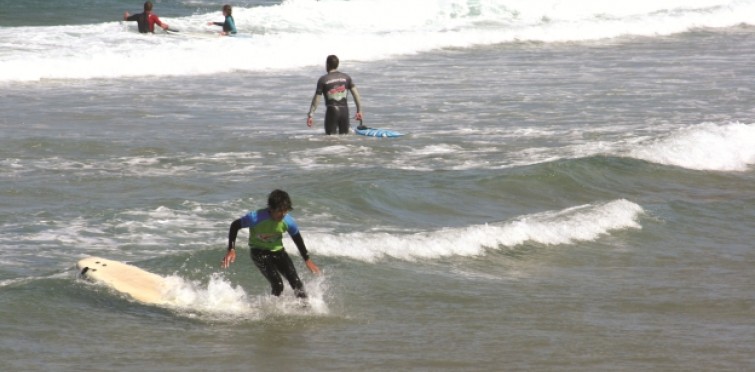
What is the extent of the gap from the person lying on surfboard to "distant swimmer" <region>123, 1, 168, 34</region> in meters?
21.2

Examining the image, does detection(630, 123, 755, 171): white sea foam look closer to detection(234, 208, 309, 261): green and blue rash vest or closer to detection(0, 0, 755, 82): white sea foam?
detection(234, 208, 309, 261): green and blue rash vest

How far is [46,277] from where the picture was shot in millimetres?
9703

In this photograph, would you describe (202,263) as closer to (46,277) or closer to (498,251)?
(46,277)

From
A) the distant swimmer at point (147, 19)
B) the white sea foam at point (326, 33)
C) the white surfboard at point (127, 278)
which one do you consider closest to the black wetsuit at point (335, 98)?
the white surfboard at point (127, 278)

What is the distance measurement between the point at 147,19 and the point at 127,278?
832 inches

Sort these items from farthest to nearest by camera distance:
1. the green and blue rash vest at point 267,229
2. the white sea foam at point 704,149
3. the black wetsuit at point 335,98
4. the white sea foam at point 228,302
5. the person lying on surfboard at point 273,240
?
the black wetsuit at point 335,98
the white sea foam at point 704,149
the white sea foam at point 228,302
the green and blue rash vest at point 267,229
the person lying on surfboard at point 273,240

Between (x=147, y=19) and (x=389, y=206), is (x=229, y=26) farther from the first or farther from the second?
(x=389, y=206)

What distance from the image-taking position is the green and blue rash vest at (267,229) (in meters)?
9.02

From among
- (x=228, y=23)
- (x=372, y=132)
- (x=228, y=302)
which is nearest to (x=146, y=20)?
(x=228, y=23)

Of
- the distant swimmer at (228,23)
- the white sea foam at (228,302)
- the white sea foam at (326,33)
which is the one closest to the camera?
the white sea foam at (228,302)

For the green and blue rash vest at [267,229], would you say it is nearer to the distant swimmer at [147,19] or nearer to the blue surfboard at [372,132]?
the blue surfboard at [372,132]

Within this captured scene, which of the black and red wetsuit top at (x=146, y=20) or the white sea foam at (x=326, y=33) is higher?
the black and red wetsuit top at (x=146, y=20)

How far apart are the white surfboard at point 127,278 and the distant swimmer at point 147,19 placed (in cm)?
2054

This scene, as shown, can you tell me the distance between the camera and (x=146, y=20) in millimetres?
29953
